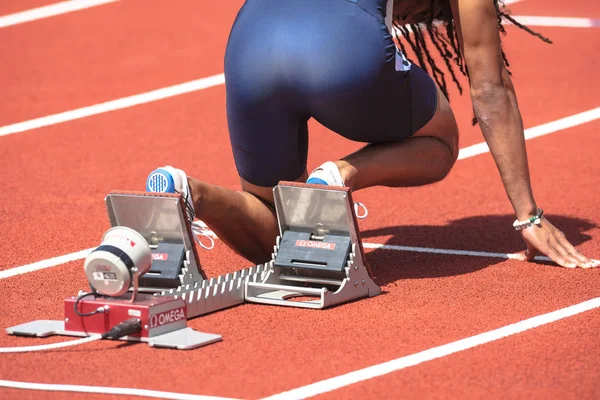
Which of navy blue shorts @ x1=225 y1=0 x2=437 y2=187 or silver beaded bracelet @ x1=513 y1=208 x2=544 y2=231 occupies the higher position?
navy blue shorts @ x1=225 y1=0 x2=437 y2=187

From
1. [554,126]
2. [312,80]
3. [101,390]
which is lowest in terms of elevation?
[101,390]

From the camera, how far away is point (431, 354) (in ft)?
11.6

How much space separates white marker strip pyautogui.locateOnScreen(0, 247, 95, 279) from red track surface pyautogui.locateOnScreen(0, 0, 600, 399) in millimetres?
68

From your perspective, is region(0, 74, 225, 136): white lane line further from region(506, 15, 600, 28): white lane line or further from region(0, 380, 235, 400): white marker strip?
→ region(0, 380, 235, 400): white marker strip

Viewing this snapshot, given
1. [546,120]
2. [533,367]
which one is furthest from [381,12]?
[546,120]

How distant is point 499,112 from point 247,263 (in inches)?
48.0

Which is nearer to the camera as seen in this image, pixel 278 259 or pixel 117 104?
pixel 278 259

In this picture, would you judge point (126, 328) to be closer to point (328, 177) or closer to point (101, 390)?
point (101, 390)

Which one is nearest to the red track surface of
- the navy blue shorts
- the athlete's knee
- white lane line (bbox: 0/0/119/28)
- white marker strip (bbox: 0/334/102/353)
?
white marker strip (bbox: 0/334/102/353)

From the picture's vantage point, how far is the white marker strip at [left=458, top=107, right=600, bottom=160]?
666 cm

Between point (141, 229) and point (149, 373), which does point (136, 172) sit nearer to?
point (141, 229)

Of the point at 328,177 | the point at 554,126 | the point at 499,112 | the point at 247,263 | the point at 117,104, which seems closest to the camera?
the point at 328,177

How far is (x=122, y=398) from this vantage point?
320cm

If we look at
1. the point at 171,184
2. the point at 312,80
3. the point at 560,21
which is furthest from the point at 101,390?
the point at 560,21
